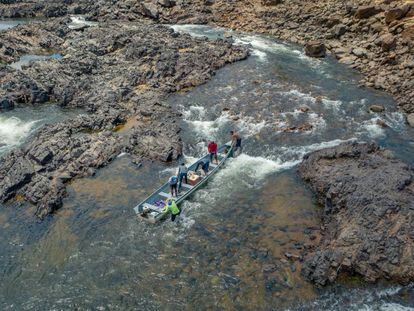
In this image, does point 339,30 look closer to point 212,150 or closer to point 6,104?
point 212,150

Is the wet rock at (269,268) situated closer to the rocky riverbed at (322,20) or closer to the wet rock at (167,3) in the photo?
the rocky riverbed at (322,20)

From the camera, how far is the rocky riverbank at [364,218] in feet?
71.5

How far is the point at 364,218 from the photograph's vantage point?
78.9 feet

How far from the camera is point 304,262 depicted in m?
22.8

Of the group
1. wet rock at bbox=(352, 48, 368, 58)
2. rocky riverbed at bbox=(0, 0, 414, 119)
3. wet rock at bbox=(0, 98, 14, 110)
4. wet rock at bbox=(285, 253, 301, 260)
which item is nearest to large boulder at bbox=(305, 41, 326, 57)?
rocky riverbed at bbox=(0, 0, 414, 119)

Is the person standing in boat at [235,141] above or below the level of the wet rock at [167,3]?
below

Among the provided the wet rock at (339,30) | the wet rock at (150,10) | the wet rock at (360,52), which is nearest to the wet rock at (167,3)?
the wet rock at (150,10)

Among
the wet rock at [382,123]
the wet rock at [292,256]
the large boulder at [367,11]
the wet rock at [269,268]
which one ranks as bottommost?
the wet rock at [269,268]

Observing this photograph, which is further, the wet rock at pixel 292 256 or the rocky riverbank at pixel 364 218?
the wet rock at pixel 292 256

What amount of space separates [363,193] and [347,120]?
14710 millimetres

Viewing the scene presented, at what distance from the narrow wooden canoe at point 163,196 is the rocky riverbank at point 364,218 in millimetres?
7163

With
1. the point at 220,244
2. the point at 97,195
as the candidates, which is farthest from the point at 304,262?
the point at 97,195

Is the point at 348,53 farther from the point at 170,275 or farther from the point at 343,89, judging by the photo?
the point at 170,275

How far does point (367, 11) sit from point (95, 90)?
39.2 meters
